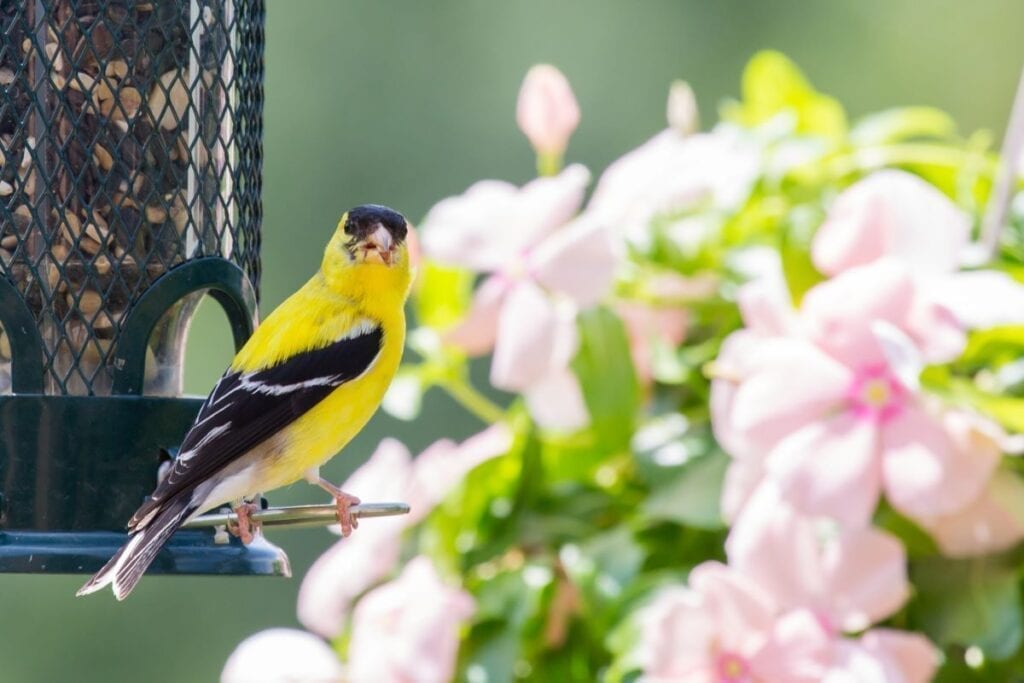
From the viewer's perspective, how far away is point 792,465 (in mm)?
1926

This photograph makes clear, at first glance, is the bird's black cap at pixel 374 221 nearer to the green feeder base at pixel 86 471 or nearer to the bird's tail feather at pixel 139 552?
the green feeder base at pixel 86 471

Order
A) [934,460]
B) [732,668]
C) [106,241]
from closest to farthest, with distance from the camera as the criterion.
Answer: [934,460] < [732,668] < [106,241]

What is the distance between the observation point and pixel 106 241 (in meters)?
2.70

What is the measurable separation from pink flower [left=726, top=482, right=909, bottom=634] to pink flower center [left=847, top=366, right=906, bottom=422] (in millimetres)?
135

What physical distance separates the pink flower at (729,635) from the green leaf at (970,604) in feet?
0.51

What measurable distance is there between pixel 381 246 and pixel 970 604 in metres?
1.06

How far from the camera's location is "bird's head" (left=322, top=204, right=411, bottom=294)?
8.54 ft

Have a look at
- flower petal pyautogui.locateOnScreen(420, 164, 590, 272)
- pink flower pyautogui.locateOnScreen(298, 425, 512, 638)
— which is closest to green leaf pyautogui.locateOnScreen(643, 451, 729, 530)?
pink flower pyautogui.locateOnScreen(298, 425, 512, 638)

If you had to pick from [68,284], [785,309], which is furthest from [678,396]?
[68,284]

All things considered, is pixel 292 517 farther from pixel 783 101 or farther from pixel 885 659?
pixel 783 101

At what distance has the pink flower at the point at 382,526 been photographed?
2326 millimetres

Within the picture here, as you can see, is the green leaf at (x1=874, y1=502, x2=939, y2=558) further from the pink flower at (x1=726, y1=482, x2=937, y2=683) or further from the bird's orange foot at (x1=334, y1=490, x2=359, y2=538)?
the bird's orange foot at (x1=334, y1=490, x2=359, y2=538)

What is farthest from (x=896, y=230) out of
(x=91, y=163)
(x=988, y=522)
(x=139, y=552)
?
(x=91, y=163)

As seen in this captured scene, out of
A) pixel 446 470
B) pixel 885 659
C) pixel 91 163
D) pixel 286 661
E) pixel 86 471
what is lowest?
pixel 885 659
